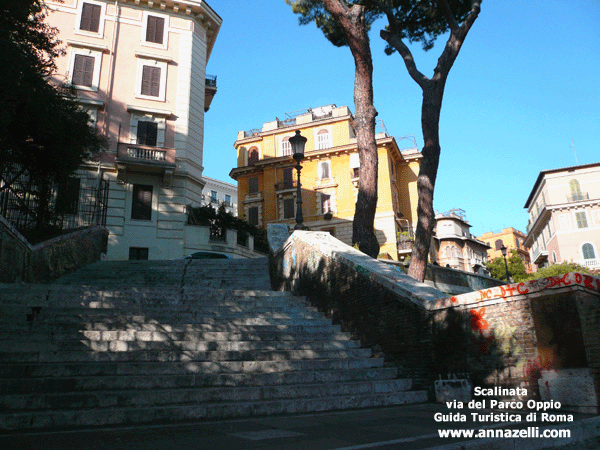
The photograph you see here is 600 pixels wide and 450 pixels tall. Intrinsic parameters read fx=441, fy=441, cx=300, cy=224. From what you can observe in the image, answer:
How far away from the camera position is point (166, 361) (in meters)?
5.18

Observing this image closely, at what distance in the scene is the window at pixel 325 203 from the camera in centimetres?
3766

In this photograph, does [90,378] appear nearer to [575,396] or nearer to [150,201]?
[575,396]

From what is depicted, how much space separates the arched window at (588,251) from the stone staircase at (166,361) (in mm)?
46217

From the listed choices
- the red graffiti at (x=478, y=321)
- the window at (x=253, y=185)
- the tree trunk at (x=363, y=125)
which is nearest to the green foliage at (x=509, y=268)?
the window at (x=253, y=185)

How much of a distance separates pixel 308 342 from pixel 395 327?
1.25 metres

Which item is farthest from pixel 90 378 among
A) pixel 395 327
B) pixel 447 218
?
pixel 447 218

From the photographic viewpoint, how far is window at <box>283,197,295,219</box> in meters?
38.9

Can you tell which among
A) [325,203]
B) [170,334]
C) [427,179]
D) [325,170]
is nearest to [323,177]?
[325,170]

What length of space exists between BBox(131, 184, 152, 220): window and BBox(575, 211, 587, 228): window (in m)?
43.6

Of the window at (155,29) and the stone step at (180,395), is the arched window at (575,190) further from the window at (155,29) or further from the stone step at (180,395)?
the stone step at (180,395)

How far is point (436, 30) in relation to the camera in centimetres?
1473

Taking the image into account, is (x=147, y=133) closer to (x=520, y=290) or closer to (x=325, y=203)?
(x=325, y=203)

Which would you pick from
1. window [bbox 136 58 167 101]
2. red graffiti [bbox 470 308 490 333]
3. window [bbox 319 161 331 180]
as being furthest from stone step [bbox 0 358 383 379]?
window [bbox 319 161 331 180]

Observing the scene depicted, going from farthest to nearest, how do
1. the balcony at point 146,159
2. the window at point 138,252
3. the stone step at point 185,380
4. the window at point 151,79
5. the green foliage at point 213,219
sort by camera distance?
the window at point 151,79 → the green foliage at point 213,219 → the balcony at point 146,159 → the window at point 138,252 → the stone step at point 185,380
